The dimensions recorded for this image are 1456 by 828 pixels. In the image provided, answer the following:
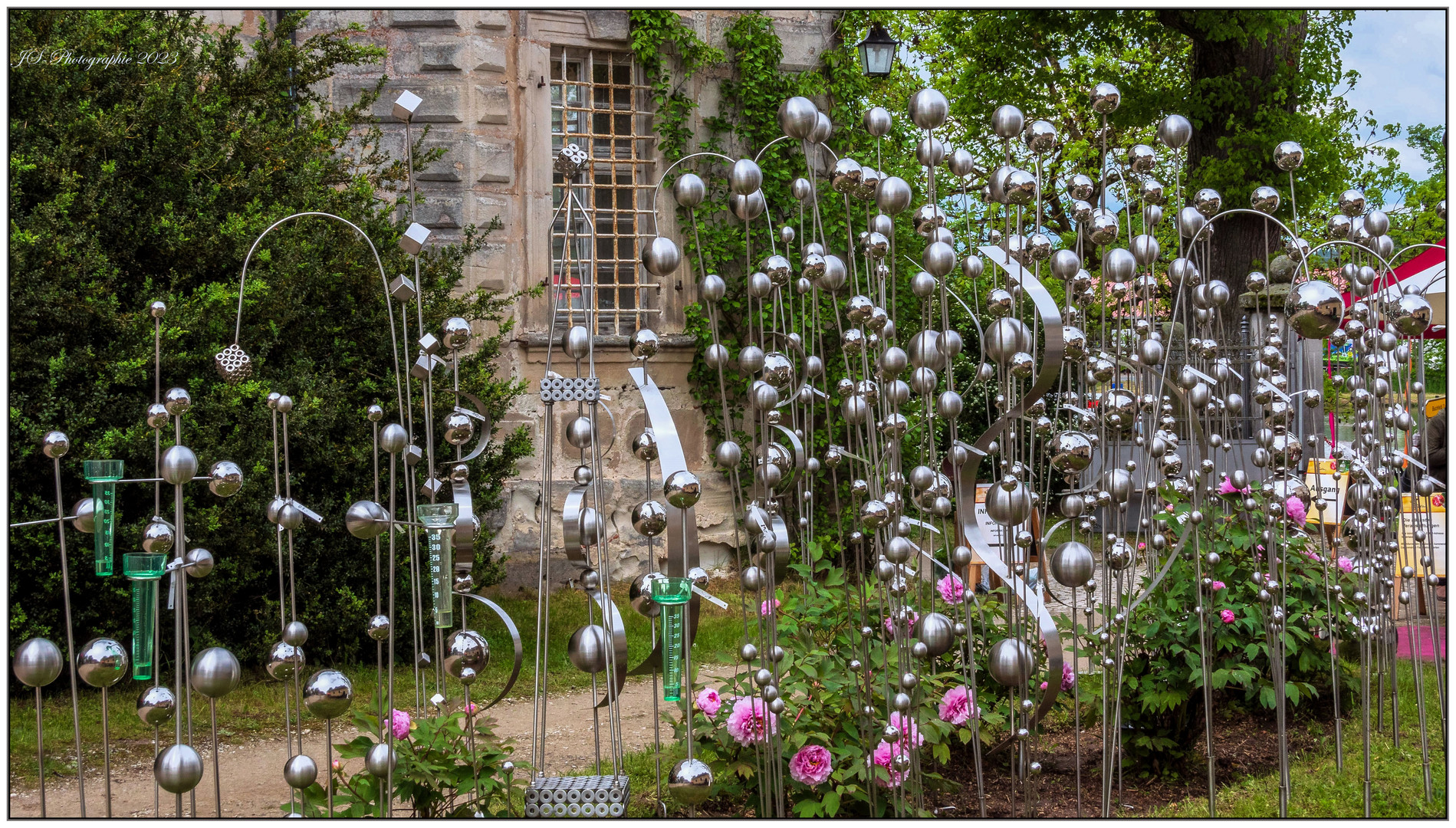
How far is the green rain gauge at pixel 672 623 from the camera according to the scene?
1.78 meters

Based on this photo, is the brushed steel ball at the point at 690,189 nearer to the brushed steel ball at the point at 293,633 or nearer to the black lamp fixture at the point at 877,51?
the brushed steel ball at the point at 293,633

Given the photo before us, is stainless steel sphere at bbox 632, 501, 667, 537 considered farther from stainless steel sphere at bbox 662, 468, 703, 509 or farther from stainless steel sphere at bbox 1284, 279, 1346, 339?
stainless steel sphere at bbox 1284, 279, 1346, 339

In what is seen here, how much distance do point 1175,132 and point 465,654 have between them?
172 cm

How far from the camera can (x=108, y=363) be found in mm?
4242

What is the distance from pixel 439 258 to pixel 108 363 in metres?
1.80

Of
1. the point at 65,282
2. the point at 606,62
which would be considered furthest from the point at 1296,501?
the point at 606,62

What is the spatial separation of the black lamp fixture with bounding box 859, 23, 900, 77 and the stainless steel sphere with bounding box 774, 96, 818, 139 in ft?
16.9

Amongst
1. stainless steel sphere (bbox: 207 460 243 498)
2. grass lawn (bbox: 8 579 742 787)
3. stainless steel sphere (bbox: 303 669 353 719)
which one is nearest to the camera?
stainless steel sphere (bbox: 303 669 353 719)

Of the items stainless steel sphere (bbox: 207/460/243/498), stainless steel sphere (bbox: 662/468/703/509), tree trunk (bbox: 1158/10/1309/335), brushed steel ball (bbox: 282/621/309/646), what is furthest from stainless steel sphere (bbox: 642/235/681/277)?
tree trunk (bbox: 1158/10/1309/335)

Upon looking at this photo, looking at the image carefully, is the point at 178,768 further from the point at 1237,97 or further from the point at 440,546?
the point at 1237,97

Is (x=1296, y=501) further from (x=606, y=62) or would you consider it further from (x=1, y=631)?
(x=606, y=62)

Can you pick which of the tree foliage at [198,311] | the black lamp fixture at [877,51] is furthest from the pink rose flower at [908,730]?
the black lamp fixture at [877,51]

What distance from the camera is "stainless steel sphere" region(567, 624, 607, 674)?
183cm

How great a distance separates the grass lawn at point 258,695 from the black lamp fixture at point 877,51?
3319mm
